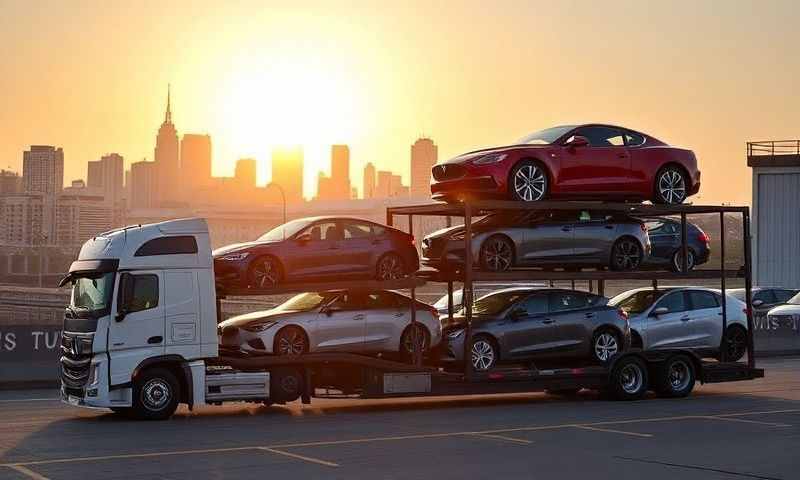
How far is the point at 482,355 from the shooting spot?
20.9 metres

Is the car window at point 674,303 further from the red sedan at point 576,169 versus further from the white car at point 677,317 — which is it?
the red sedan at point 576,169

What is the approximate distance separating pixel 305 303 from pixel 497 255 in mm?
3218

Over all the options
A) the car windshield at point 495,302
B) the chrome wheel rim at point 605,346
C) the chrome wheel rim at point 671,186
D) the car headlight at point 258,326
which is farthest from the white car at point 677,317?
the car headlight at point 258,326

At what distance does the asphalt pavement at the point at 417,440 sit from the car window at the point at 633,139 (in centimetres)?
438

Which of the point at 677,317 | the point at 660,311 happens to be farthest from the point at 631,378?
the point at 677,317

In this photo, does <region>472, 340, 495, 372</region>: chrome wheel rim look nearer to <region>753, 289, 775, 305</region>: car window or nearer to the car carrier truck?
the car carrier truck

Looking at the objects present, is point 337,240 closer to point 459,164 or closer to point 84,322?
point 459,164

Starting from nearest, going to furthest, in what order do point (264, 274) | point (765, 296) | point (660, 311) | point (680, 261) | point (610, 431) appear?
point (610, 431) → point (264, 274) → point (680, 261) → point (660, 311) → point (765, 296)

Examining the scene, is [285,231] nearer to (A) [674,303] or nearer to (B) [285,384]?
(B) [285,384]

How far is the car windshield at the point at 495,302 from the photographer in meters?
21.3

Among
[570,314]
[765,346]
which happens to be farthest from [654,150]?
[765,346]

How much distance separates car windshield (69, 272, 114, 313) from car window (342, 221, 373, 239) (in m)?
3.70

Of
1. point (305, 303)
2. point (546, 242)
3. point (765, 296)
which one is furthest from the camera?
point (765, 296)

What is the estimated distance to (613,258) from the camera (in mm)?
21906
